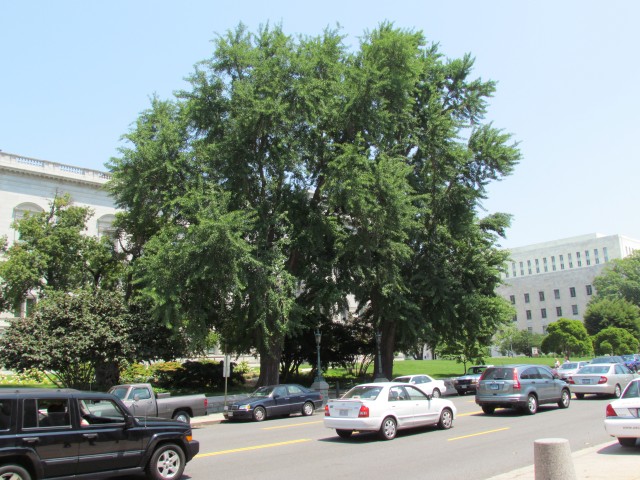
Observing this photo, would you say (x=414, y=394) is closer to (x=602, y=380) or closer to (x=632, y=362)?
(x=602, y=380)

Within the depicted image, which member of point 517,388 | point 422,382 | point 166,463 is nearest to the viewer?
point 166,463

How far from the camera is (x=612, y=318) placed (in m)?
77.8

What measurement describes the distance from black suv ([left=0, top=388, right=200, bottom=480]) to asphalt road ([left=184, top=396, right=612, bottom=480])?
104 centimetres

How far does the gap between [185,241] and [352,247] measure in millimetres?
9113

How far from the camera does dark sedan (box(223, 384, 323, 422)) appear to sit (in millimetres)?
21891

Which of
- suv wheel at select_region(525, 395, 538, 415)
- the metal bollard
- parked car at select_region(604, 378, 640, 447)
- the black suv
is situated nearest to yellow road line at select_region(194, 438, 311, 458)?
the black suv

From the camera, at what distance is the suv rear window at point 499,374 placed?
62.5ft

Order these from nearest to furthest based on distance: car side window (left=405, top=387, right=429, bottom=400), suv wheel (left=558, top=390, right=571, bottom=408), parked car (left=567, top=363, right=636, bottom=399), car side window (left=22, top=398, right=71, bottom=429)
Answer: car side window (left=22, top=398, right=71, bottom=429)
car side window (left=405, top=387, right=429, bottom=400)
suv wheel (left=558, top=390, right=571, bottom=408)
parked car (left=567, top=363, right=636, bottom=399)

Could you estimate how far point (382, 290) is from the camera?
30703 millimetres

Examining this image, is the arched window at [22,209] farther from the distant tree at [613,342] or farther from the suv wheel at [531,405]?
the distant tree at [613,342]

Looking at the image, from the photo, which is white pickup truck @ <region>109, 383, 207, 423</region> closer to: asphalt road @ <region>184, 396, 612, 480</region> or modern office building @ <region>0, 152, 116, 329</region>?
asphalt road @ <region>184, 396, 612, 480</region>

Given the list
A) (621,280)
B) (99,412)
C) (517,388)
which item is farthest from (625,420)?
(621,280)

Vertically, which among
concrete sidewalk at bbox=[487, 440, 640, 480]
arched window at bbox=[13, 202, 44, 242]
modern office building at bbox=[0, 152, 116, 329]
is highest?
modern office building at bbox=[0, 152, 116, 329]

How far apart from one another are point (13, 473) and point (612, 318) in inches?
3307
